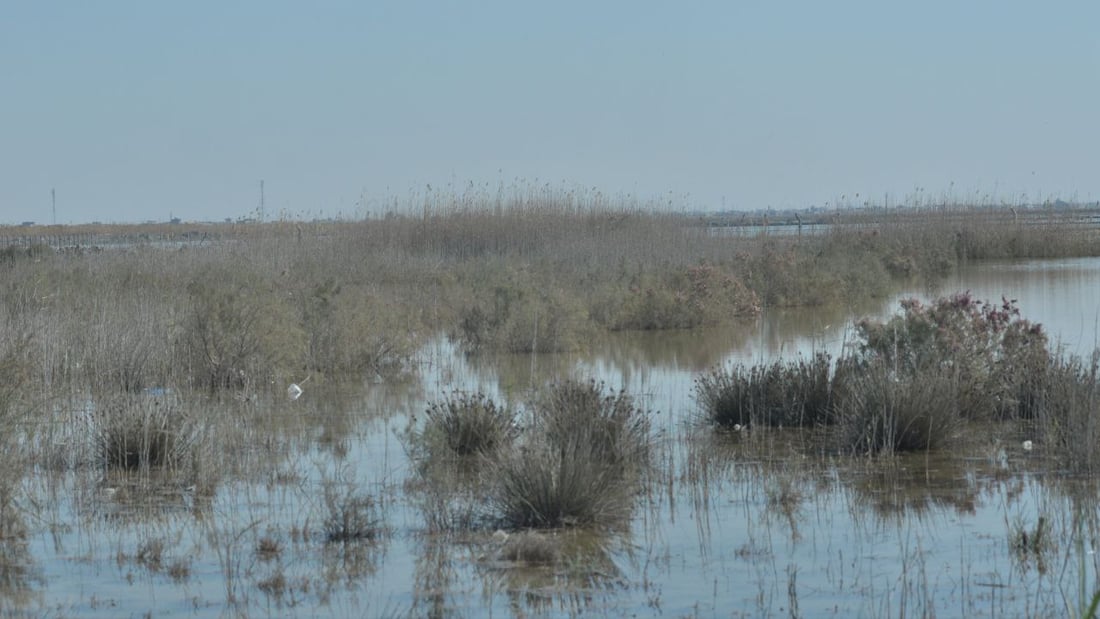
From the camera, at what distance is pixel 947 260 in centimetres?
3975

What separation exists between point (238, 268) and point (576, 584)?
54.8ft

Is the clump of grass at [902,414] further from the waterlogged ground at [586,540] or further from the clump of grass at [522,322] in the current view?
the clump of grass at [522,322]

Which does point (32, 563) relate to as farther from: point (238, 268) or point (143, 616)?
point (238, 268)

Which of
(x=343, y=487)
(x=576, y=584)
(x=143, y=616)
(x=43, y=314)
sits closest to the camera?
(x=143, y=616)

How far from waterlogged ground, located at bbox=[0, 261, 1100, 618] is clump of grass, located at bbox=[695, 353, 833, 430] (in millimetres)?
333

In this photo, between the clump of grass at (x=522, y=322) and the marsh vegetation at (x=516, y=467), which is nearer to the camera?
the marsh vegetation at (x=516, y=467)

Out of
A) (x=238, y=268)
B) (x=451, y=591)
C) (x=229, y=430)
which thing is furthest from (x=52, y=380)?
(x=238, y=268)

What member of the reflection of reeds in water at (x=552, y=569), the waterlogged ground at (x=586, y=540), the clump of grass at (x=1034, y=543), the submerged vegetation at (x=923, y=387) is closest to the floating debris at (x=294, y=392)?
the waterlogged ground at (x=586, y=540)

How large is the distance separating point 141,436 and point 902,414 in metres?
6.12

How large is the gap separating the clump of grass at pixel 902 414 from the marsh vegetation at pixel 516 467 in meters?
0.02

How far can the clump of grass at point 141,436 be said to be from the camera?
1052cm

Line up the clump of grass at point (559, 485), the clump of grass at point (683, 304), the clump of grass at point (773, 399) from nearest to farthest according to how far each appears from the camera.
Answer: the clump of grass at point (559, 485) < the clump of grass at point (773, 399) < the clump of grass at point (683, 304)

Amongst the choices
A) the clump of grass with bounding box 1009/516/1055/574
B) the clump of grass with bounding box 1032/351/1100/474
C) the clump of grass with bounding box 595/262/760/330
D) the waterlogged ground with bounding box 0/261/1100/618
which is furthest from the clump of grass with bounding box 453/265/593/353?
the clump of grass with bounding box 1009/516/1055/574

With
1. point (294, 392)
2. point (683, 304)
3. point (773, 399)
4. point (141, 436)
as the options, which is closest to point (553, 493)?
point (141, 436)
